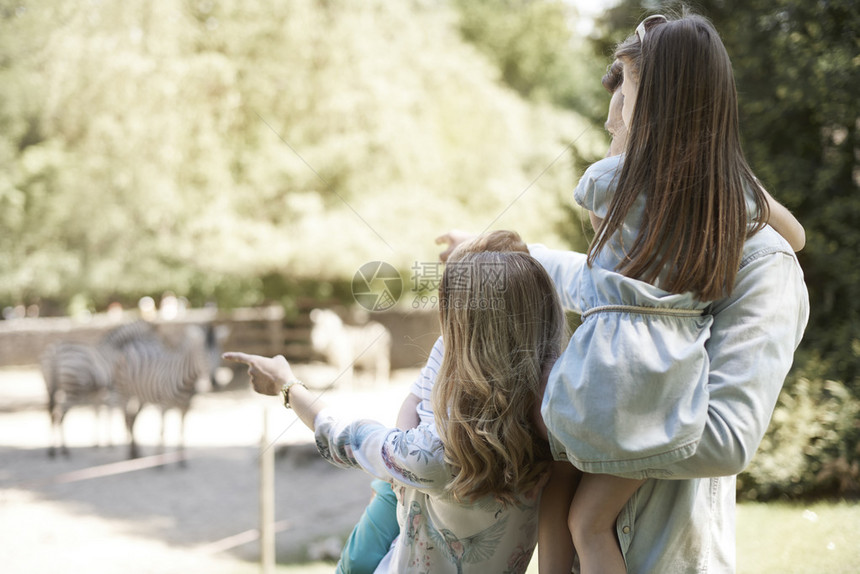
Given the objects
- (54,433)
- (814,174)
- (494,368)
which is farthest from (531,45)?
(494,368)

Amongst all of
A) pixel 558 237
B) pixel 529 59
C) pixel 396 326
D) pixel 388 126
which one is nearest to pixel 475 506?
pixel 388 126

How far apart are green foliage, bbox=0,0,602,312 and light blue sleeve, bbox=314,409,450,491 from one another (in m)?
9.66

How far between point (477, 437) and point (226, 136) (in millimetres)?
10955

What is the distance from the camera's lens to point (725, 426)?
1035 millimetres

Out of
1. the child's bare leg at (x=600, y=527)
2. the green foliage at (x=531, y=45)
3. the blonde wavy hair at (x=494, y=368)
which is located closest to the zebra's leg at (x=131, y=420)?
the blonde wavy hair at (x=494, y=368)

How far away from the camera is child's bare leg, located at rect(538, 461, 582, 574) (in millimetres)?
1248

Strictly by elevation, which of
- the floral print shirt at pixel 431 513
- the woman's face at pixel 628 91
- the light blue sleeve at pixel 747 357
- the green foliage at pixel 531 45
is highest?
the green foliage at pixel 531 45

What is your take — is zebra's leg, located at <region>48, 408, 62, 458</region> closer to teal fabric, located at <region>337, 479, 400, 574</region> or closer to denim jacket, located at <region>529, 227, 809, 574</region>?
teal fabric, located at <region>337, 479, 400, 574</region>

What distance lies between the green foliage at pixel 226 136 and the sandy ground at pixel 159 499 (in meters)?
2.80

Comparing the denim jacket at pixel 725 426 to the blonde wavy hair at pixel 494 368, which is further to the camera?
the blonde wavy hair at pixel 494 368

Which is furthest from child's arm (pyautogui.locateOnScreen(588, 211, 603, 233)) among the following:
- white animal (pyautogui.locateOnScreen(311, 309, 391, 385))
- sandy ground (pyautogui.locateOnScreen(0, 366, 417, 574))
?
white animal (pyautogui.locateOnScreen(311, 309, 391, 385))

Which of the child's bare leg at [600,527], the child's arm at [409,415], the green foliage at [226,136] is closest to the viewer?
the child's bare leg at [600,527]

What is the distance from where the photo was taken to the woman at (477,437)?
125cm

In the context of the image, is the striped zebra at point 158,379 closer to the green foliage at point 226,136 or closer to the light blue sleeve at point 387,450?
the green foliage at point 226,136
